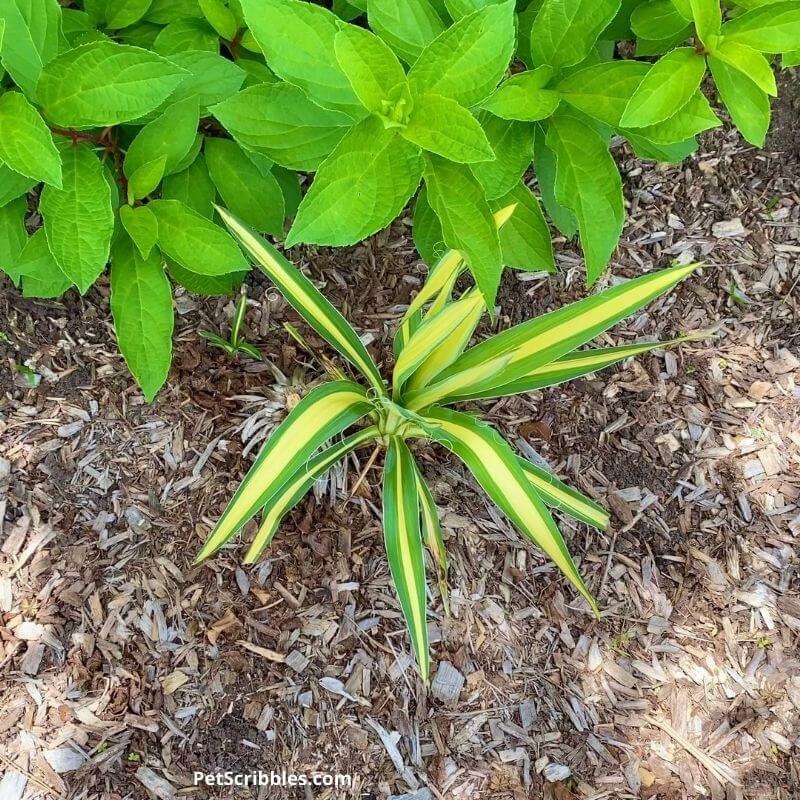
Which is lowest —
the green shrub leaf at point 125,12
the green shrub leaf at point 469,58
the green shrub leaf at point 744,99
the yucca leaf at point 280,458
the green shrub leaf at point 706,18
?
the yucca leaf at point 280,458

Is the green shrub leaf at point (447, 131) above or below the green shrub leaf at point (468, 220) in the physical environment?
above

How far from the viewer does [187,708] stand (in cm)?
159

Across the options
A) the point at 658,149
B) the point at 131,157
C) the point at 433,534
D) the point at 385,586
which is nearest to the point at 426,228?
the point at 658,149

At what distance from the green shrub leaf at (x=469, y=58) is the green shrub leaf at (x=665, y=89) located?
0.22 metres

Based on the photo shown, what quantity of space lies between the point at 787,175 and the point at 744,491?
3.16ft

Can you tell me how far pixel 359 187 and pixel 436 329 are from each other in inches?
16.6

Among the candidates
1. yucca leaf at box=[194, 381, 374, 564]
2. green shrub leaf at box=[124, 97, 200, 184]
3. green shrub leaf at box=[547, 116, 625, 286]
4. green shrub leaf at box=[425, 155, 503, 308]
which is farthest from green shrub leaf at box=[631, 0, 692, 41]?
yucca leaf at box=[194, 381, 374, 564]

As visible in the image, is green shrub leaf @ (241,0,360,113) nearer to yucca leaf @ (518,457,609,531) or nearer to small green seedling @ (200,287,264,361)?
small green seedling @ (200,287,264,361)

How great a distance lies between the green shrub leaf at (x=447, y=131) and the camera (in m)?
0.93

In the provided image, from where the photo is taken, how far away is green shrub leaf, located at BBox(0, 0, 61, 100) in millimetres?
1042

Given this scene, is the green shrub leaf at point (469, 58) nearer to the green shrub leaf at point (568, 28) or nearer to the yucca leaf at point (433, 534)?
the green shrub leaf at point (568, 28)

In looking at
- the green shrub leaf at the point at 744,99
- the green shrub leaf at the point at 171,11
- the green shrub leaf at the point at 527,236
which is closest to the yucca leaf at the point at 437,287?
the green shrub leaf at the point at 527,236

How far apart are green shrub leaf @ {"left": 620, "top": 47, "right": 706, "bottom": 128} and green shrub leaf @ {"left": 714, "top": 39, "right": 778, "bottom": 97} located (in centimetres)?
4

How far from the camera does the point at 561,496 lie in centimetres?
154
